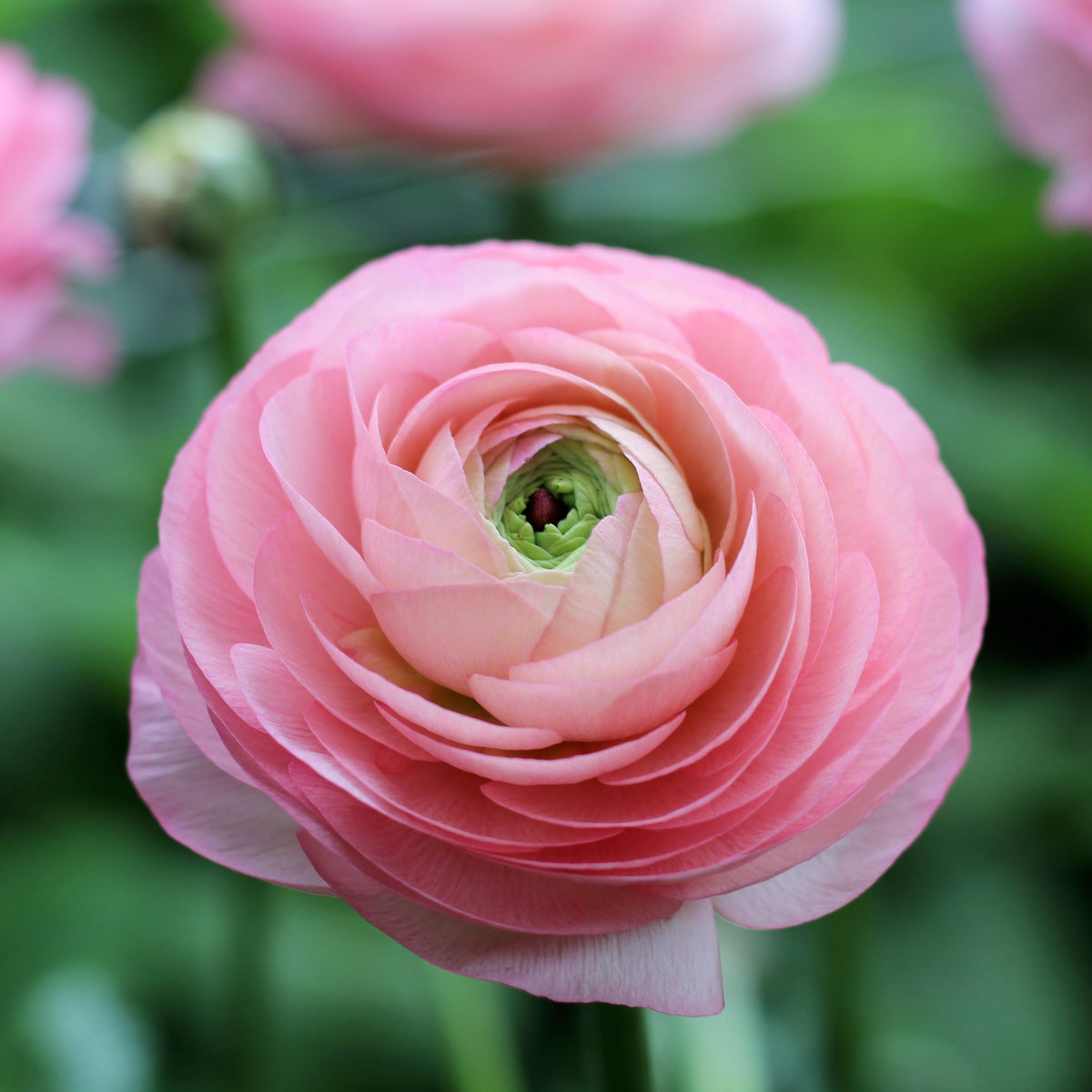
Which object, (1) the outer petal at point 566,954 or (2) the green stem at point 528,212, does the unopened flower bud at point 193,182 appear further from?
(1) the outer petal at point 566,954

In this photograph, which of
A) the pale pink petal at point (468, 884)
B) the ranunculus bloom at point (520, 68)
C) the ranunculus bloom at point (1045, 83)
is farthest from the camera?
the ranunculus bloom at point (520, 68)

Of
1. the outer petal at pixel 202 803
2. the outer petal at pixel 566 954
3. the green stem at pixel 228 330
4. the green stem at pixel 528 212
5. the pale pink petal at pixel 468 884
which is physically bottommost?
the outer petal at pixel 566 954

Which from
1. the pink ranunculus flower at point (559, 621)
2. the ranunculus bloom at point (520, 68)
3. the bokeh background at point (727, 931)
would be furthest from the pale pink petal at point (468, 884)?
the ranunculus bloom at point (520, 68)

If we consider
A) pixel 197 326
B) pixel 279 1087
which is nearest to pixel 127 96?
pixel 197 326

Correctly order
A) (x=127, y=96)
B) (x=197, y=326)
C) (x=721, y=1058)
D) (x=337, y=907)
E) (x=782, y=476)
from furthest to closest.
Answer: (x=127, y=96) → (x=197, y=326) → (x=337, y=907) → (x=721, y=1058) → (x=782, y=476)

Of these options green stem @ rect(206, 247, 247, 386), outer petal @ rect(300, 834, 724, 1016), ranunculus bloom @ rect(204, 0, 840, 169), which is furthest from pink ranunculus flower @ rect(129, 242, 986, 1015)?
ranunculus bloom @ rect(204, 0, 840, 169)

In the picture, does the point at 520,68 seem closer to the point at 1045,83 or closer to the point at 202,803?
the point at 1045,83

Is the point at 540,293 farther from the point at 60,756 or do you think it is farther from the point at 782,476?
the point at 60,756

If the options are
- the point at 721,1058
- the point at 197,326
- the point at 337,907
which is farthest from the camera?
the point at 197,326
